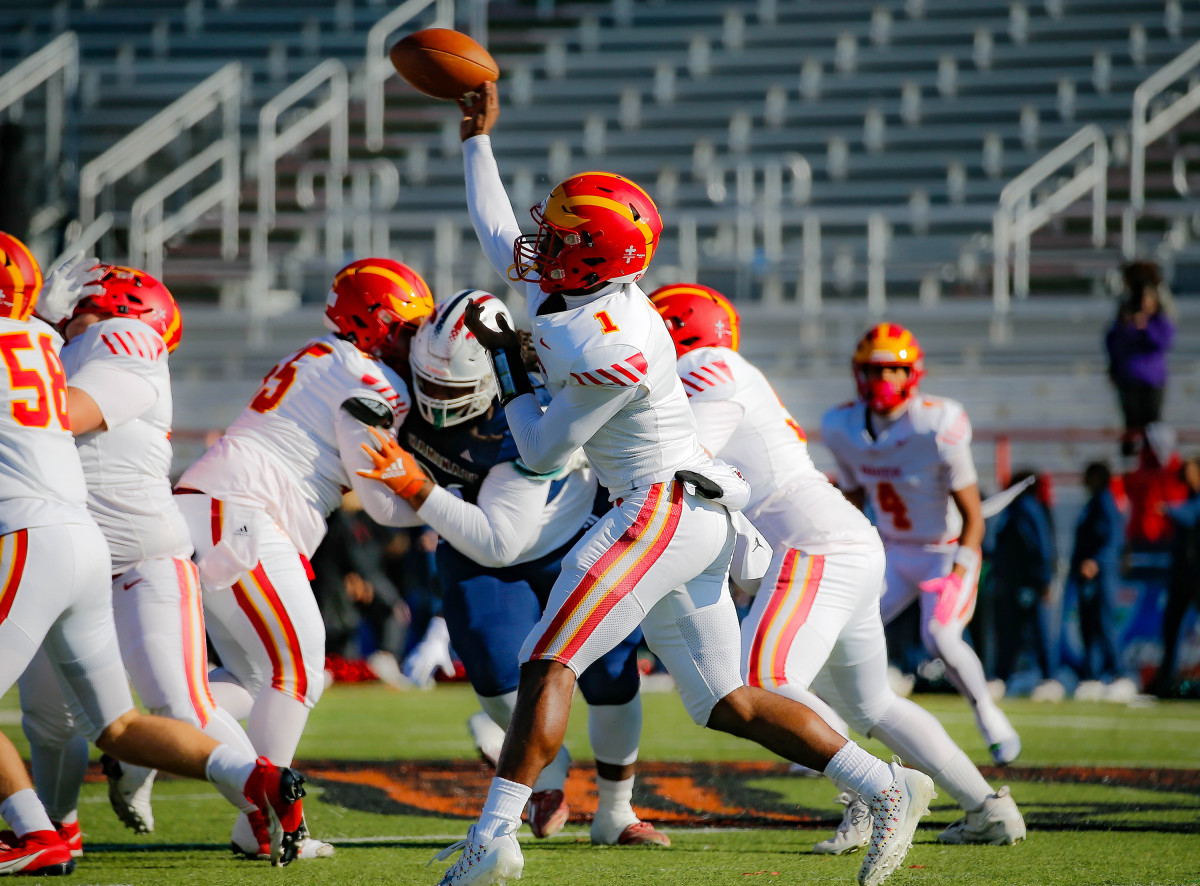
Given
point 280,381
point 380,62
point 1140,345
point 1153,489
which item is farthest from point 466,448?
point 380,62

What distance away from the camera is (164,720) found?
397 cm

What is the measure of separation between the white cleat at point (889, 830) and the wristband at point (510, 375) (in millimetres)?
1314

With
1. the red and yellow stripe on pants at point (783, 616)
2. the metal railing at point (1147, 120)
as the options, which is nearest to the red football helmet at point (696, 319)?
the red and yellow stripe on pants at point (783, 616)

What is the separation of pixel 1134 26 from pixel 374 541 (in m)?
10.9

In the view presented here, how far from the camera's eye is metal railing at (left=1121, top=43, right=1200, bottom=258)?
552 inches

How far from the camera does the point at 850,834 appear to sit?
433 cm

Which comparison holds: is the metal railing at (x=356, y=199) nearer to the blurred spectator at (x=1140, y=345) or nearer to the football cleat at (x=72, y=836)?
the blurred spectator at (x=1140, y=345)

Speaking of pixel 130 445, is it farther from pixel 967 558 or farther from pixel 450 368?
pixel 967 558

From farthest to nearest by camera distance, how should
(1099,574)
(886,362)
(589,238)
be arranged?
(1099,574) → (886,362) → (589,238)

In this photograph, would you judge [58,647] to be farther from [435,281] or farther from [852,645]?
[435,281]

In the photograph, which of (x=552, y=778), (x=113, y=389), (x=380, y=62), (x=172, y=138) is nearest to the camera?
(x=113, y=389)

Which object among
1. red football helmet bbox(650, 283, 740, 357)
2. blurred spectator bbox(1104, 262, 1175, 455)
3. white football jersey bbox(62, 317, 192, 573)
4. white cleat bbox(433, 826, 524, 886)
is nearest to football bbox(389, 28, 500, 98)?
red football helmet bbox(650, 283, 740, 357)

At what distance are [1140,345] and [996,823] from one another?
7425 millimetres

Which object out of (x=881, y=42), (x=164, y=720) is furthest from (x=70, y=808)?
(x=881, y=42)
